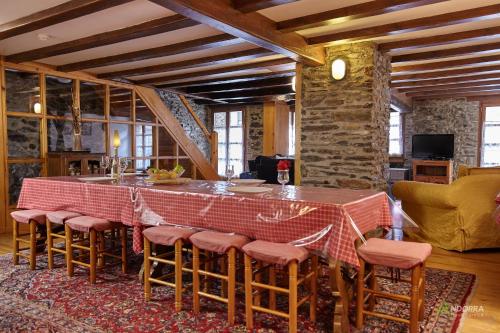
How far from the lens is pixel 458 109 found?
32.5 feet

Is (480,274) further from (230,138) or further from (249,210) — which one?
(230,138)

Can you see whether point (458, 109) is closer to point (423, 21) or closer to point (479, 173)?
point (479, 173)

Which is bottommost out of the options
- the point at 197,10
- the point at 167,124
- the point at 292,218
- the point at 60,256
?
the point at 60,256

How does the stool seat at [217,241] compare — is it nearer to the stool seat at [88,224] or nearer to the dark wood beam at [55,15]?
the stool seat at [88,224]

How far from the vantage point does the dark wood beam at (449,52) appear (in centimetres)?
493

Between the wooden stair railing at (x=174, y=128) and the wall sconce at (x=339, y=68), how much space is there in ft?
13.1

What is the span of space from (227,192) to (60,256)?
2440 millimetres

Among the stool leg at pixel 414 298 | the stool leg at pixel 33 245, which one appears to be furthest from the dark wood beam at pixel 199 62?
the stool leg at pixel 414 298

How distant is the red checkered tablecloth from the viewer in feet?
7.74

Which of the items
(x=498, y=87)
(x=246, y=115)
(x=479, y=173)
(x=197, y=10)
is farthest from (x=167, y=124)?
(x=498, y=87)

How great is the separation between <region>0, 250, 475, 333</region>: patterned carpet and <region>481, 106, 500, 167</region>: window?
752 centimetres

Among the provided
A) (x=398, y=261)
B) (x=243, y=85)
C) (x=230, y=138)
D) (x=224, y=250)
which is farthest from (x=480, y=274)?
(x=230, y=138)

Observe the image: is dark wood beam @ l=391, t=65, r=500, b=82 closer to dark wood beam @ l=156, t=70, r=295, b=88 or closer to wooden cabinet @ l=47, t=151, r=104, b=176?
dark wood beam @ l=156, t=70, r=295, b=88

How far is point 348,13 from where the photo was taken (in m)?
3.61
